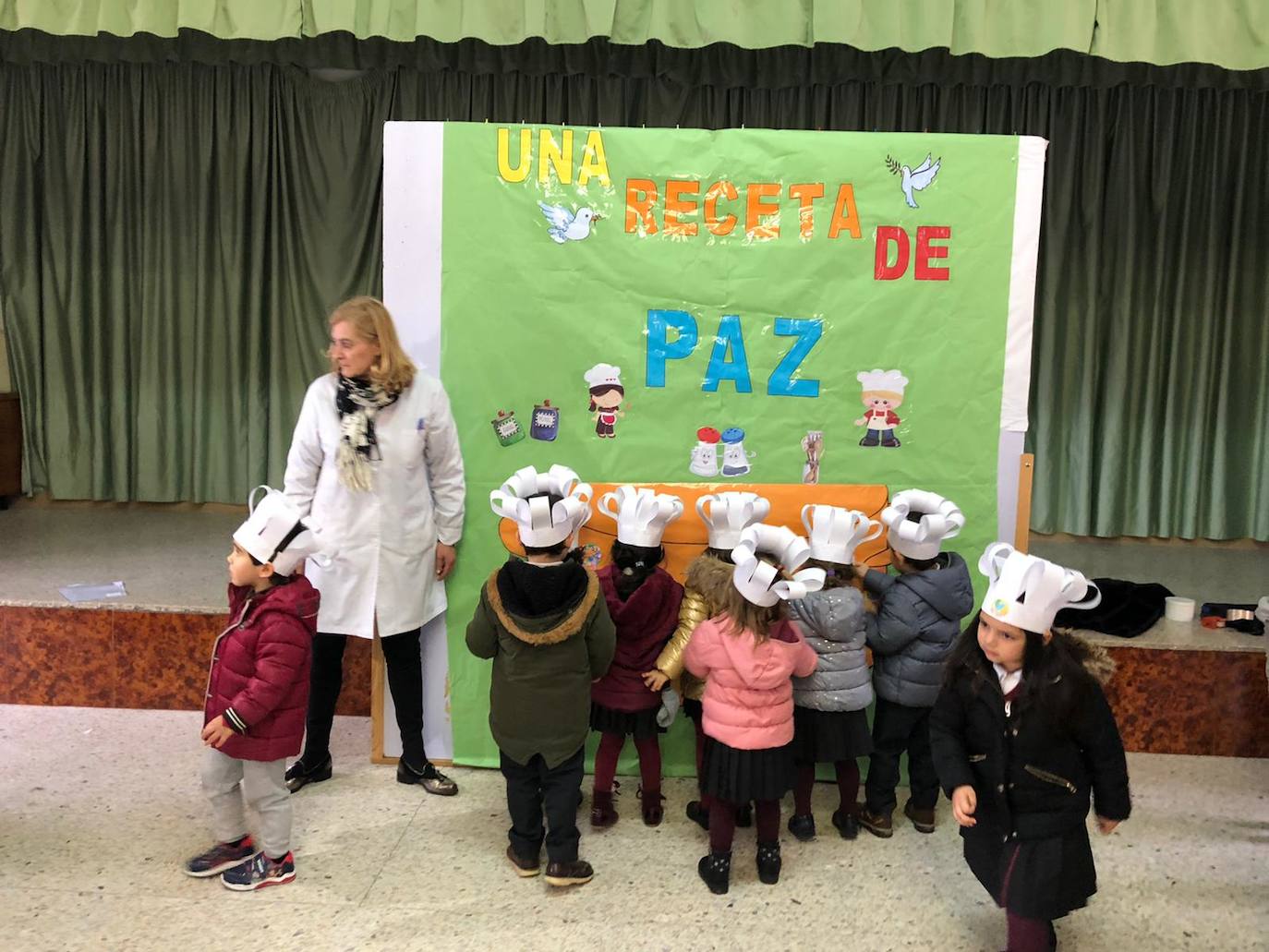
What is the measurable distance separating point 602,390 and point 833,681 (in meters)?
1.04

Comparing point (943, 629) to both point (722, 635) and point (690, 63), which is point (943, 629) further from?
point (690, 63)

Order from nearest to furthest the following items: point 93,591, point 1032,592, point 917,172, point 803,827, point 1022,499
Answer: point 1032,592 < point 803,827 < point 917,172 < point 1022,499 < point 93,591

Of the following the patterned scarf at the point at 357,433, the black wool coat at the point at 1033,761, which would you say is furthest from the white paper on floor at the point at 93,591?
the black wool coat at the point at 1033,761

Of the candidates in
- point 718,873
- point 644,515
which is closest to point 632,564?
point 644,515

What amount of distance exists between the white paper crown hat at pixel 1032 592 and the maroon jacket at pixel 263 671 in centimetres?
149

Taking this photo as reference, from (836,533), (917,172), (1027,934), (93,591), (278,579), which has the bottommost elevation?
(1027,934)

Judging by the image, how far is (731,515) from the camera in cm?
249

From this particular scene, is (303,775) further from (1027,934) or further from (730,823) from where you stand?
(1027,934)

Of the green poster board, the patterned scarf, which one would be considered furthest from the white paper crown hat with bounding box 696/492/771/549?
the patterned scarf

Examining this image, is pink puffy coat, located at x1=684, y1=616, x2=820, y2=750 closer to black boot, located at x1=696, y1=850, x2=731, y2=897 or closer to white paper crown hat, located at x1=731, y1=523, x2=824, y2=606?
white paper crown hat, located at x1=731, y1=523, x2=824, y2=606

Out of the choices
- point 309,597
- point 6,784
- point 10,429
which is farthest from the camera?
point 10,429

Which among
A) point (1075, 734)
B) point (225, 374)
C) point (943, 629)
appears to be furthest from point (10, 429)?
point (1075, 734)

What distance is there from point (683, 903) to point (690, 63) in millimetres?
3983

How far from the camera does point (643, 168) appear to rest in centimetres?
278
